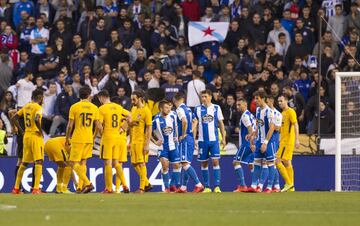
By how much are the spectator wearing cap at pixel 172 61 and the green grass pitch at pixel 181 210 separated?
9680 millimetres

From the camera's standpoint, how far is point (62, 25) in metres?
33.7

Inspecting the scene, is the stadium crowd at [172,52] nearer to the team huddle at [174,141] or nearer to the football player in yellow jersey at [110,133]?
the team huddle at [174,141]

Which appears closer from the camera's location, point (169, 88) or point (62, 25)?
point (169, 88)

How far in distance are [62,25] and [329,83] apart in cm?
760

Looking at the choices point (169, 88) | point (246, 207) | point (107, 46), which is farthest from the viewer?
point (107, 46)

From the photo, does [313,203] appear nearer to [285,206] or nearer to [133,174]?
[285,206]

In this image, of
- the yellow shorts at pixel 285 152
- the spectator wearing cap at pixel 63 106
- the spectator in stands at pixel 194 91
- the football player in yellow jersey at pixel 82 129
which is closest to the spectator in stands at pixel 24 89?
the spectator wearing cap at pixel 63 106

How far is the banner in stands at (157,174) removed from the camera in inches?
1128

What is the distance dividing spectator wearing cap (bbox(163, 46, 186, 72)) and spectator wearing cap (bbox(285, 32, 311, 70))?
2699mm

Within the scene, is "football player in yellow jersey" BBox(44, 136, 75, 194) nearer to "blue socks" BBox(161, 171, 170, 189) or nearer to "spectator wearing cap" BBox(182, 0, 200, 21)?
"blue socks" BBox(161, 171, 170, 189)

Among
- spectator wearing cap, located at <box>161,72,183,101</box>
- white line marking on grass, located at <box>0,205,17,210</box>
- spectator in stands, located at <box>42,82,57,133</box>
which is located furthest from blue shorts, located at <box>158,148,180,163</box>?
white line marking on grass, located at <box>0,205,17,210</box>

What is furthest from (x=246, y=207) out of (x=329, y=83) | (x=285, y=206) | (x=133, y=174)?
(x=329, y=83)

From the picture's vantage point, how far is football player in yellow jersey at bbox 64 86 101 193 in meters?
24.6

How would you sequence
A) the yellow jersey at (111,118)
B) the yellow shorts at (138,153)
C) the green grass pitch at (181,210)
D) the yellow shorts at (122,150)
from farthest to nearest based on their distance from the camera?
1. the yellow shorts at (138,153)
2. the yellow shorts at (122,150)
3. the yellow jersey at (111,118)
4. the green grass pitch at (181,210)
